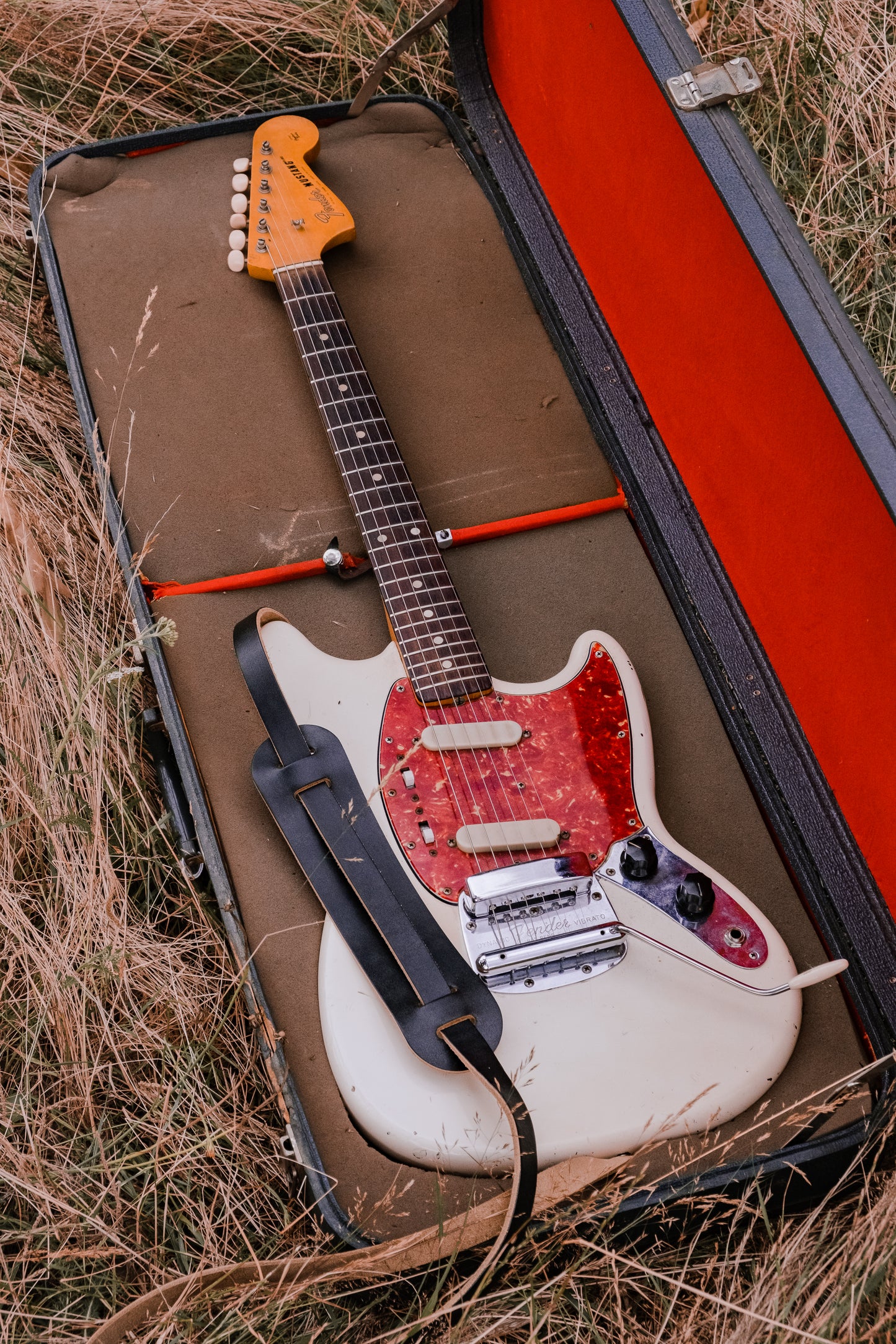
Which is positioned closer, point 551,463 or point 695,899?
point 695,899

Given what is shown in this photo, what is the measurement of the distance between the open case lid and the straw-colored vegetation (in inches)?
19.6

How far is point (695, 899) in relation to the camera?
1671 millimetres

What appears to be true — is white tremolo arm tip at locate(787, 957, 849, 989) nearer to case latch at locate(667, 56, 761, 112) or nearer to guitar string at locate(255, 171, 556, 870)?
guitar string at locate(255, 171, 556, 870)

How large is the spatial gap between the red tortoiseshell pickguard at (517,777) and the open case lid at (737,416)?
314 millimetres

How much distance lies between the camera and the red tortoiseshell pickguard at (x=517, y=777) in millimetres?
1718

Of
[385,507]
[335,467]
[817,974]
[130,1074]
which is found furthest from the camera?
[335,467]

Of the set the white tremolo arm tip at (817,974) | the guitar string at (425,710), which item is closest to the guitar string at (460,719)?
the guitar string at (425,710)

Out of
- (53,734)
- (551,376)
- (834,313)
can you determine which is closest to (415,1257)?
(53,734)

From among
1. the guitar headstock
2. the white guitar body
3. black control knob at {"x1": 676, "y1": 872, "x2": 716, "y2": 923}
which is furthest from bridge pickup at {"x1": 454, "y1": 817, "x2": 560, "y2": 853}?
the guitar headstock

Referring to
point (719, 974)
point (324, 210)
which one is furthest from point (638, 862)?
point (324, 210)

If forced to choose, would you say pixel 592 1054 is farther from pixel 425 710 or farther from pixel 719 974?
pixel 425 710

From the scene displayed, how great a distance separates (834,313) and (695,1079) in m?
1.22

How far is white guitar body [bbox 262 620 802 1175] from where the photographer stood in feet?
4.94

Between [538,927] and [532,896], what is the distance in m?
0.05
